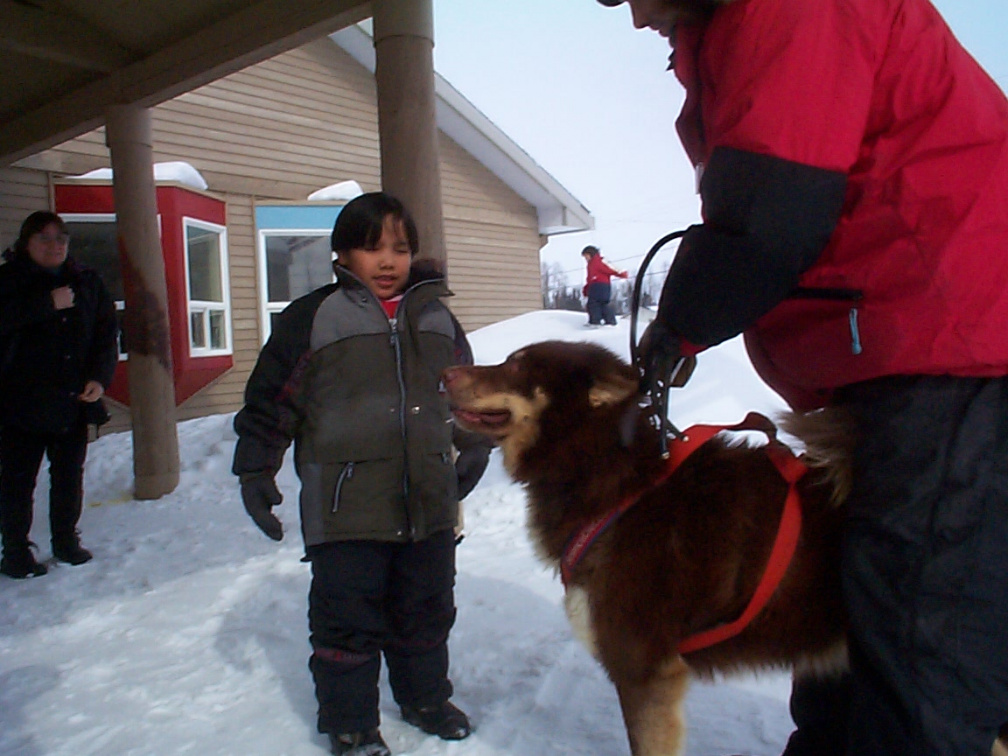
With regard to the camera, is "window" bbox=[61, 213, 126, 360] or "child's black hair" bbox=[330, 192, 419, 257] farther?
"window" bbox=[61, 213, 126, 360]

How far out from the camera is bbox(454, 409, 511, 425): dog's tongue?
2178 millimetres

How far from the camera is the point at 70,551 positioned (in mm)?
4742

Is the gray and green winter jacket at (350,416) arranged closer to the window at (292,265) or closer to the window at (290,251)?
the window at (290,251)

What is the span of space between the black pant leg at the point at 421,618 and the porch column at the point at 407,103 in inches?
82.3

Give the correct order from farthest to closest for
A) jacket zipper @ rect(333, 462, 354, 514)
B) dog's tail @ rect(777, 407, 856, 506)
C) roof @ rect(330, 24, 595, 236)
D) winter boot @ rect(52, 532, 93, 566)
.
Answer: roof @ rect(330, 24, 595, 236) < winter boot @ rect(52, 532, 93, 566) < jacket zipper @ rect(333, 462, 354, 514) < dog's tail @ rect(777, 407, 856, 506)

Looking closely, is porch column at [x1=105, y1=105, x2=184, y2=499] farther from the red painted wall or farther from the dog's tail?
the dog's tail

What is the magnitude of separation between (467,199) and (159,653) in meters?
12.1


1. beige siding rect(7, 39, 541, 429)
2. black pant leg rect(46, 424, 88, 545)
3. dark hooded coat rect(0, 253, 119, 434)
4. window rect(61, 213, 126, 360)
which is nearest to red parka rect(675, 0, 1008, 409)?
dark hooded coat rect(0, 253, 119, 434)

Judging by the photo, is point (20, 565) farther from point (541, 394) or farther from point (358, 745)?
point (541, 394)

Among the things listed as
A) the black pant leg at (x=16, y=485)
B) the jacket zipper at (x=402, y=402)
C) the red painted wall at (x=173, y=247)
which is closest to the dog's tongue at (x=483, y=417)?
the jacket zipper at (x=402, y=402)

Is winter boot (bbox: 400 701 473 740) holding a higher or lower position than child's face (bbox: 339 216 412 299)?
lower

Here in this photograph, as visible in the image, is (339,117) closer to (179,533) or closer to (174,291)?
(174,291)

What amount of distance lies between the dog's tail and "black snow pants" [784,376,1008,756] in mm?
194

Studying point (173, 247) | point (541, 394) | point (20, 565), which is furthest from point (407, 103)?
point (173, 247)
